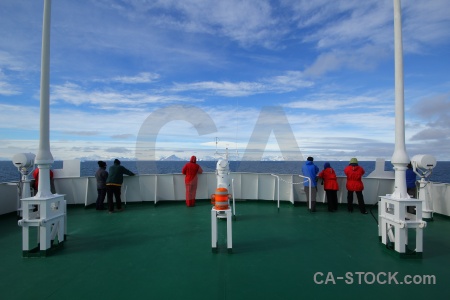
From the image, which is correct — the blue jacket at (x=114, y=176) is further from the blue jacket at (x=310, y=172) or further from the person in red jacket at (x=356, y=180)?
the person in red jacket at (x=356, y=180)

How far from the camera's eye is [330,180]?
8.12 metres

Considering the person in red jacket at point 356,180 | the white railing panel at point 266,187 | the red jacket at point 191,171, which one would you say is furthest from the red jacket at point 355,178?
the red jacket at point 191,171

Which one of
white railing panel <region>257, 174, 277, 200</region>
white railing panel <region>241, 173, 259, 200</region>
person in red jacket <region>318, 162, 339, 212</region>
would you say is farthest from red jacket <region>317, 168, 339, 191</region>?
white railing panel <region>241, 173, 259, 200</region>

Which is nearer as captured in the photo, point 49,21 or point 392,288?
point 392,288

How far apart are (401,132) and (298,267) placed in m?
2.84

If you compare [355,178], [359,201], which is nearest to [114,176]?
[355,178]

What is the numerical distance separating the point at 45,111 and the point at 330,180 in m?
7.24

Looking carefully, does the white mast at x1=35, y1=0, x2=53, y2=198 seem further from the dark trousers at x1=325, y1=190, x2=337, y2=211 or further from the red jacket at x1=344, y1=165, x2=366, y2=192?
the red jacket at x1=344, y1=165, x2=366, y2=192

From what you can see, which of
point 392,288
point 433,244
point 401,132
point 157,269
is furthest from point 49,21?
point 433,244

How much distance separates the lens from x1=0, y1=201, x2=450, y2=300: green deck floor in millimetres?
3371

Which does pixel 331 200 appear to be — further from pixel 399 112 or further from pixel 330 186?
pixel 399 112

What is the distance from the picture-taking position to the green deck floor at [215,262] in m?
3.37

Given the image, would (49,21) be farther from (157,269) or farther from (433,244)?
(433,244)

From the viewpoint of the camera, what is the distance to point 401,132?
183 inches
